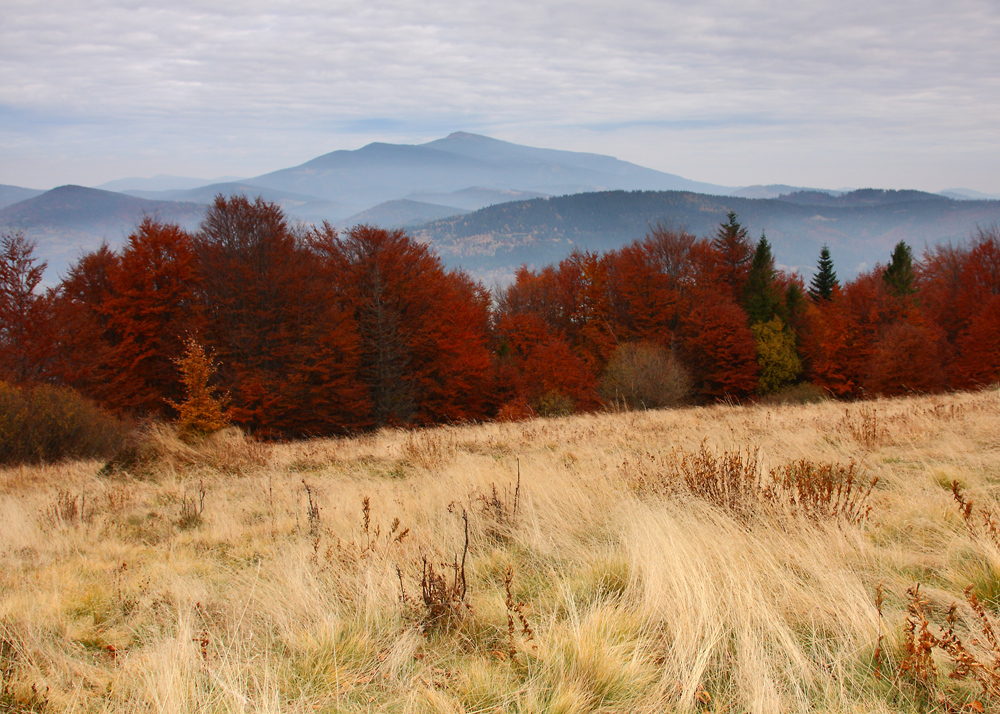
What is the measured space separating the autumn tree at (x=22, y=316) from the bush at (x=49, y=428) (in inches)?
421

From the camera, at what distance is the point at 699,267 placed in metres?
42.9

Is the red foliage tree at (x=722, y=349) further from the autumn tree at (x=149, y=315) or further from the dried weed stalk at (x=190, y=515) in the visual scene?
the dried weed stalk at (x=190, y=515)

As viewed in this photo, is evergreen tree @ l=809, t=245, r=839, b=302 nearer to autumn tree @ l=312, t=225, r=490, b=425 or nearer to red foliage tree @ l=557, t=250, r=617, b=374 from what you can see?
red foliage tree @ l=557, t=250, r=617, b=374

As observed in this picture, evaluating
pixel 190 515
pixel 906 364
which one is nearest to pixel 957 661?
pixel 190 515

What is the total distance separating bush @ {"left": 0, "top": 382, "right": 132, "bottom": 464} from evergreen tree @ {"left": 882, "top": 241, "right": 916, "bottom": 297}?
53722 millimetres

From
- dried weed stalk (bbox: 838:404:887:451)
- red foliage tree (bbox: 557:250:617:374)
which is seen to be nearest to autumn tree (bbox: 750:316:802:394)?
red foliage tree (bbox: 557:250:617:374)

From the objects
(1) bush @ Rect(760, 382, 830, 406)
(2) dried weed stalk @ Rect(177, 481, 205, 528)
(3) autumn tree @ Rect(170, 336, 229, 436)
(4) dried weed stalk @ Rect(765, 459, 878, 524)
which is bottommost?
(1) bush @ Rect(760, 382, 830, 406)

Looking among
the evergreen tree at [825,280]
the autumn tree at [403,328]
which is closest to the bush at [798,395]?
the evergreen tree at [825,280]

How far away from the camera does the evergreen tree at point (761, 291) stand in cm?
4353

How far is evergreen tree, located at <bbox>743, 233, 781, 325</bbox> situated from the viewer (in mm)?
43531

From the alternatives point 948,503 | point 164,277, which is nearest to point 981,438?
point 948,503

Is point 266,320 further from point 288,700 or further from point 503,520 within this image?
point 288,700

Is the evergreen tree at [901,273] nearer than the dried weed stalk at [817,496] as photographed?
No

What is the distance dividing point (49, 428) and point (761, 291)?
4445 centimetres
